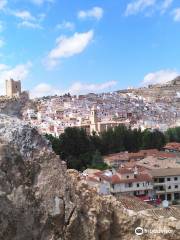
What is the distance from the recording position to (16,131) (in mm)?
5273

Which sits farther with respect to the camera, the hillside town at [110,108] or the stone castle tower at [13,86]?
the hillside town at [110,108]

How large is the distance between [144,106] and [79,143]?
12482 centimetres

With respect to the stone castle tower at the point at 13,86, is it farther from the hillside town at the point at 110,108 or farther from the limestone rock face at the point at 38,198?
the limestone rock face at the point at 38,198

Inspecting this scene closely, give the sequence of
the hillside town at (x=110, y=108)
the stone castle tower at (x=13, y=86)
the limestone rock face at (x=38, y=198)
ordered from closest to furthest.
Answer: the limestone rock face at (x=38, y=198)
the stone castle tower at (x=13, y=86)
the hillside town at (x=110, y=108)

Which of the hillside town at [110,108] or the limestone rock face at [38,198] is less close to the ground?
the hillside town at [110,108]

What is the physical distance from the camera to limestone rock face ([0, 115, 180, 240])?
4812mm

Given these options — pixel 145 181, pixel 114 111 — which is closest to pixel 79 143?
pixel 145 181

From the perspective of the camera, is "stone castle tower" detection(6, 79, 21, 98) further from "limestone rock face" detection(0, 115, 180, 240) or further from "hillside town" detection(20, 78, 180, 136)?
"limestone rock face" detection(0, 115, 180, 240)

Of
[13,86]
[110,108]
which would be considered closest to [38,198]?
[13,86]

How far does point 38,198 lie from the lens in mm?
5047

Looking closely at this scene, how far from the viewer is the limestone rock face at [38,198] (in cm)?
481

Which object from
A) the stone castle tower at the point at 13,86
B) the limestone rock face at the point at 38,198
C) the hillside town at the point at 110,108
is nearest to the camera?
the limestone rock face at the point at 38,198

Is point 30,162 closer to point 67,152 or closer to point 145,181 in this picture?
point 145,181

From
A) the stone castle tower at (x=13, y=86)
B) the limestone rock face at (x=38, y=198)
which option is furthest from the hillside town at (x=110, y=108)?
the limestone rock face at (x=38, y=198)
